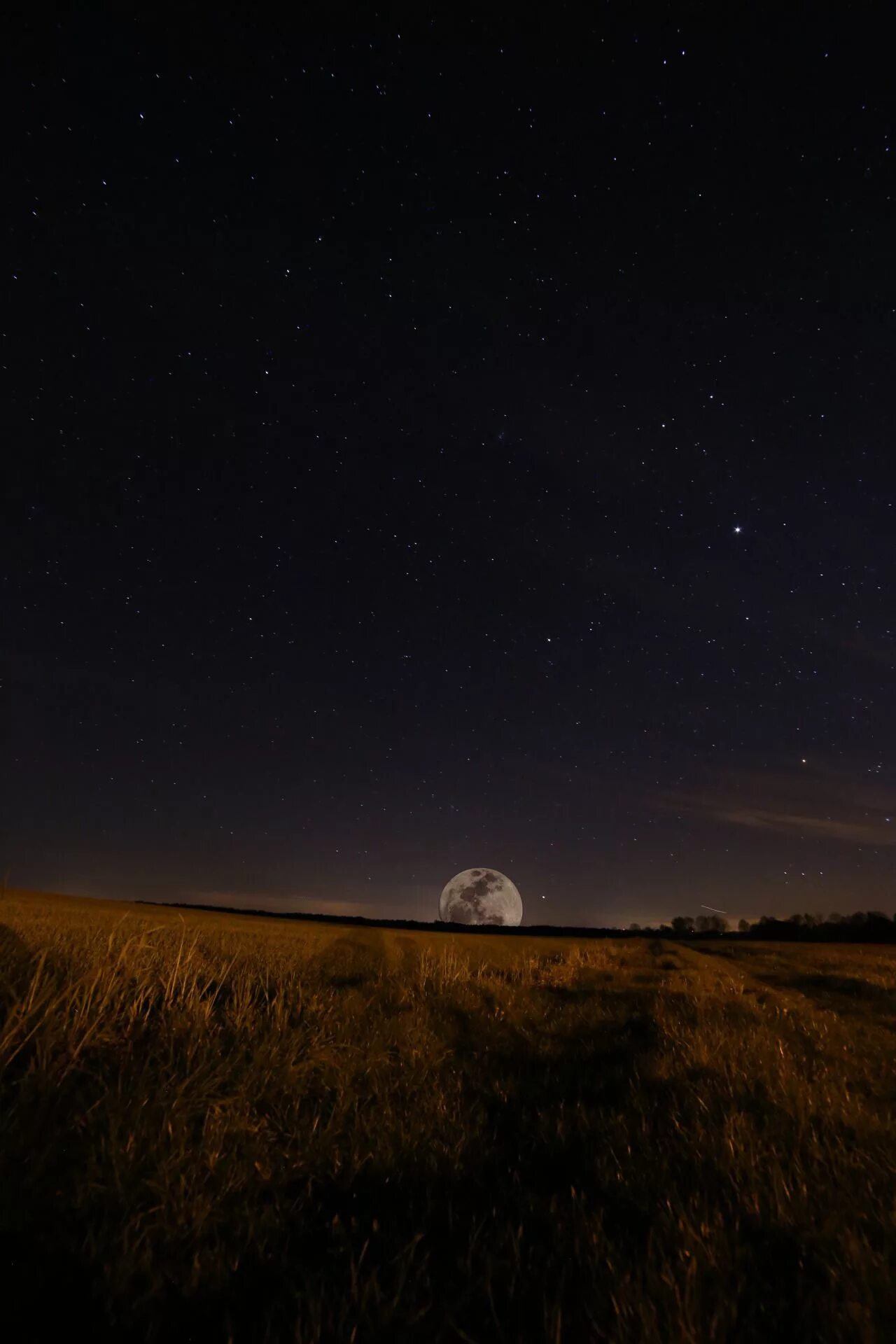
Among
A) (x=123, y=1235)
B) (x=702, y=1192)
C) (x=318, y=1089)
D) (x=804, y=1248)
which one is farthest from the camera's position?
(x=318, y=1089)

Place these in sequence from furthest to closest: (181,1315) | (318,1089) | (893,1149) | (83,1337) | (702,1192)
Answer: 1. (318,1089)
2. (893,1149)
3. (702,1192)
4. (181,1315)
5. (83,1337)

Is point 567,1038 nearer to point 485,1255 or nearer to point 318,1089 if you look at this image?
point 318,1089

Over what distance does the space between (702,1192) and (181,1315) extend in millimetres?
2008

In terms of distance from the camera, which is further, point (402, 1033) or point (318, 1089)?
point (402, 1033)

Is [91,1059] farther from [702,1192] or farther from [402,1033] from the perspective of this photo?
[702,1192]

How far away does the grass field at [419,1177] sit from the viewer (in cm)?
183

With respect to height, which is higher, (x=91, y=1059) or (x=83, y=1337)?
(x=91, y=1059)

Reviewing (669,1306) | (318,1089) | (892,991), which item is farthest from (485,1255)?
(892,991)

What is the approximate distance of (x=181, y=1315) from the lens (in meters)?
1.80

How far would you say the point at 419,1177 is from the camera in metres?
2.69

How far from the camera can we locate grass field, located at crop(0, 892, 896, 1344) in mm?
1832

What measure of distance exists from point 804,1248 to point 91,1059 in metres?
3.49

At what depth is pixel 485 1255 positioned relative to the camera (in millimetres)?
2047

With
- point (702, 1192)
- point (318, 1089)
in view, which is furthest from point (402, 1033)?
point (702, 1192)
